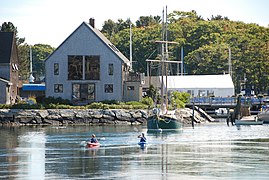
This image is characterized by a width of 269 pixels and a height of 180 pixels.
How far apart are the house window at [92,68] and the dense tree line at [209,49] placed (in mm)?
31149

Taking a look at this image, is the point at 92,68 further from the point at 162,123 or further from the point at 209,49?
the point at 209,49

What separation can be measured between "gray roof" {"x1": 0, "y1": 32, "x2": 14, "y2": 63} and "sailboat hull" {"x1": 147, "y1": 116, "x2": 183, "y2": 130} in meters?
29.1

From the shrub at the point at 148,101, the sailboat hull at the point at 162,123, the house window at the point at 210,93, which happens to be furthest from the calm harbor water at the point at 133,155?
the house window at the point at 210,93

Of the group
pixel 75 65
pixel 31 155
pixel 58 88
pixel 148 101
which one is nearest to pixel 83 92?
pixel 58 88

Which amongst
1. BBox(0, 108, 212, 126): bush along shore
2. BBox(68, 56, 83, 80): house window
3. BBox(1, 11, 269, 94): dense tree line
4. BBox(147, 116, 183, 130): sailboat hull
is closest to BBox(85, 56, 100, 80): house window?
BBox(68, 56, 83, 80): house window

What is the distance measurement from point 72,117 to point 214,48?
59197 millimetres

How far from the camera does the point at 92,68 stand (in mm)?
103688

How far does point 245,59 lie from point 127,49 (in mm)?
26836

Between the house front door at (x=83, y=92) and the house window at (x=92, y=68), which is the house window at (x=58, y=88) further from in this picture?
the house window at (x=92, y=68)

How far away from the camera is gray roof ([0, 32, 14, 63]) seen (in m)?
104

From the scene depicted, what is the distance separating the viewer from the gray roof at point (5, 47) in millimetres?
104375

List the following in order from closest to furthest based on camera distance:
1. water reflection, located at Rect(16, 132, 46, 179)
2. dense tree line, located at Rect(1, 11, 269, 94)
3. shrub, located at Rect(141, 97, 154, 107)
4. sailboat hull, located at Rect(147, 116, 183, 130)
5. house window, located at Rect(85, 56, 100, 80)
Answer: water reflection, located at Rect(16, 132, 46, 179)
sailboat hull, located at Rect(147, 116, 183, 130)
shrub, located at Rect(141, 97, 154, 107)
house window, located at Rect(85, 56, 100, 80)
dense tree line, located at Rect(1, 11, 269, 94)

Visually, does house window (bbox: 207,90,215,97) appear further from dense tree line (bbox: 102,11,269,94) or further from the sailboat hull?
the sailboat hull

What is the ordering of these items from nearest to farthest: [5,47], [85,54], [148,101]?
[148,101], [85,54], [5,47]
